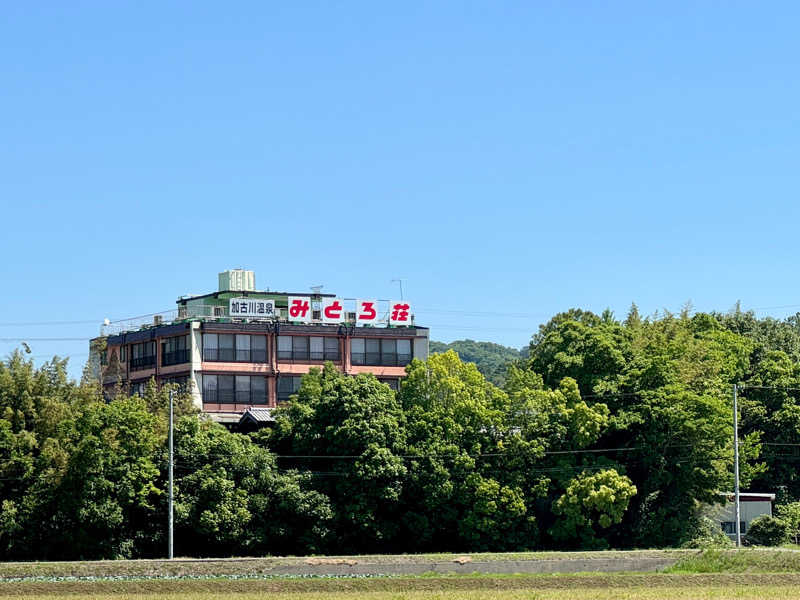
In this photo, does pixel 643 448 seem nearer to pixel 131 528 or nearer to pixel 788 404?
pixel 788 404

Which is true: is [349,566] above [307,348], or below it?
below

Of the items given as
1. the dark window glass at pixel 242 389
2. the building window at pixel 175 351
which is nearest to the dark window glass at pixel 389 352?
the dark window glass at pixel 242 389

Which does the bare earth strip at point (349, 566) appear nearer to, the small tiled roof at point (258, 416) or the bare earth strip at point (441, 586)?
the bare earth strip at point (441, 586)

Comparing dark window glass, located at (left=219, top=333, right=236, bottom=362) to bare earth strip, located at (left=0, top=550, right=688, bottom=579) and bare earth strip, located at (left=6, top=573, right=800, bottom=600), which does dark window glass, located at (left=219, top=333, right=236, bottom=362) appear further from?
bare earth strip, located at (left=6, top=573, right=800, bottom=600)

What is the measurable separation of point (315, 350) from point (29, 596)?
55620 millimetres

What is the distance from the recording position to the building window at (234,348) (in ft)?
346

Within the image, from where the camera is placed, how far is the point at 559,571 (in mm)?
64562

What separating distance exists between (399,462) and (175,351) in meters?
35.0

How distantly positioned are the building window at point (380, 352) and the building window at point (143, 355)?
51.0 ft

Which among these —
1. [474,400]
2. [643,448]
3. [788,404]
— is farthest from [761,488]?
[474,400]

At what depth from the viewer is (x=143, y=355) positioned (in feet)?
364

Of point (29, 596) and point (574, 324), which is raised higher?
point (574, 324)

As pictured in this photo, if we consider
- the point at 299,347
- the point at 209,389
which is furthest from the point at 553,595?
the point at 299,347

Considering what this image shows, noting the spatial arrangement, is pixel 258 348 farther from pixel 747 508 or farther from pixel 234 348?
pixel 747 508
